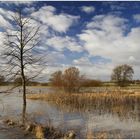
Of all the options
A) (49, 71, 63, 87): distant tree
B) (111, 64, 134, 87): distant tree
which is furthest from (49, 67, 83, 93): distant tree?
(111, 64, 134, 87): distant tree

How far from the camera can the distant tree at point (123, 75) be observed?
68.9 metres

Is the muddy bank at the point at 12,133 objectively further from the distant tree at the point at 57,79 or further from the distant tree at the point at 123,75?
the distant tree at the point at 123,75

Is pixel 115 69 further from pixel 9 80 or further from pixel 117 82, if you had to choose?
pixel 9 80

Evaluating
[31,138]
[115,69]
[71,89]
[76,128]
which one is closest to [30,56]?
[76,128]

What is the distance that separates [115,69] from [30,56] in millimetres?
52519

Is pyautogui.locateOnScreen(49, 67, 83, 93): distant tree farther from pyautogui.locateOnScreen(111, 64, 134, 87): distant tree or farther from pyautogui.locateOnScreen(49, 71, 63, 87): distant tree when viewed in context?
pyautogui.locateOnScreen(111, 64, 134, 87): distant tree

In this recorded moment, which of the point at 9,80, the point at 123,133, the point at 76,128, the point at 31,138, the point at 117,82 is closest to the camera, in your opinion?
the point at 31,138

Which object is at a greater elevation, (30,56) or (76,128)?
(30,56)

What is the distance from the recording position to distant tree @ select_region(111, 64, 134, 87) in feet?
226

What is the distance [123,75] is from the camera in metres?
69.9

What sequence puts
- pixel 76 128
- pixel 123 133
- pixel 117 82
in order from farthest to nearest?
1. pixel 117 82
2. pixel 76 128
3. pixel 123 133

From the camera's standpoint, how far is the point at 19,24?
64.3 feet

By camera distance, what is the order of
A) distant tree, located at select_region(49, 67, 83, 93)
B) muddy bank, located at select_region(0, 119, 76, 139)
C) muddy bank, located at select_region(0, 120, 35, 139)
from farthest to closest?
distant tree, located at select_region(49, 67, 83, 93) < muddy bank, located at select_region(0, 120, 35, 139) < muddy bank, located at select_region(0, 119, 76, 139)

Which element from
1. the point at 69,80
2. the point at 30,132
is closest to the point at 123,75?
the point at 69,80
